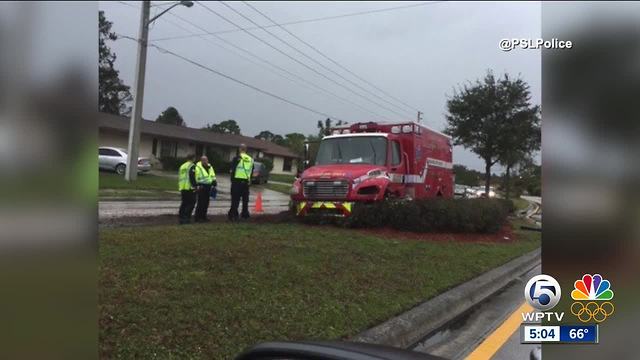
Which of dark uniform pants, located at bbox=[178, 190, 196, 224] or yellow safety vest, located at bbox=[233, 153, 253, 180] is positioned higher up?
yellow safety vest, located at bbox=[233, 153, 253, 180]

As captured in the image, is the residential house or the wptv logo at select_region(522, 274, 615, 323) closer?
the wptv logo at select_region(522, 274, 615, 323)

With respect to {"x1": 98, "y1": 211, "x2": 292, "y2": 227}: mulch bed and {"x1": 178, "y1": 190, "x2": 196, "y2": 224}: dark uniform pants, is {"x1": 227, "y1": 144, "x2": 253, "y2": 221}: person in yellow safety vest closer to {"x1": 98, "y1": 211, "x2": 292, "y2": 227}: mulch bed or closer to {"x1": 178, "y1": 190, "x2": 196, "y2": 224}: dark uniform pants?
{"x1": 98, "y1": 211, "x2": 292, "y2": 227}: mulch bed

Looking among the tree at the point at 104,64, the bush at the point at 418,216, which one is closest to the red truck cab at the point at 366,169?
the bush at the point at 418,216

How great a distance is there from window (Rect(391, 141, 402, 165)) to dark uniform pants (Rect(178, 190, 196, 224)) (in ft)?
16.2

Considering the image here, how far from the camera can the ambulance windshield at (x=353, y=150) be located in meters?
14.1

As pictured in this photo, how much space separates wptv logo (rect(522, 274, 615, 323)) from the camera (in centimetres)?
227

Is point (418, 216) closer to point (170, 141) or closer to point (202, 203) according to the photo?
point (202, 203)

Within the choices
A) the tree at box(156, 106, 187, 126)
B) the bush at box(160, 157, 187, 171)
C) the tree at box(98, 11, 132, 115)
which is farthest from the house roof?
the tree at box(98, 11, 132, 115)

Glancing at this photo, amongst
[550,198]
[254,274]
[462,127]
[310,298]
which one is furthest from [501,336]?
[462,127]

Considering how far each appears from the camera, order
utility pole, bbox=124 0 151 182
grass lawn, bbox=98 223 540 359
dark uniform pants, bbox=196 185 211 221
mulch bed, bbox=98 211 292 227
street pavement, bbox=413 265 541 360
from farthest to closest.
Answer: utility pole, bbox=124 0 151 182, dark uniform pants, bbox=196 185 211 221, mulch bed, bbox=98 211 292 227, street pavement, bbox=413 265 541 360, grass lawn, bbox=98 223 540 359

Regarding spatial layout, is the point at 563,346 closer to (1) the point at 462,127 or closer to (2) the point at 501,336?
(2) the point at 501,336

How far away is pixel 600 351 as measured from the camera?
2.45 meters

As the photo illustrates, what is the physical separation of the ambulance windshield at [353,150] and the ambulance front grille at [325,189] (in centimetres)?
114

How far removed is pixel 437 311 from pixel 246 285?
7.19ft
